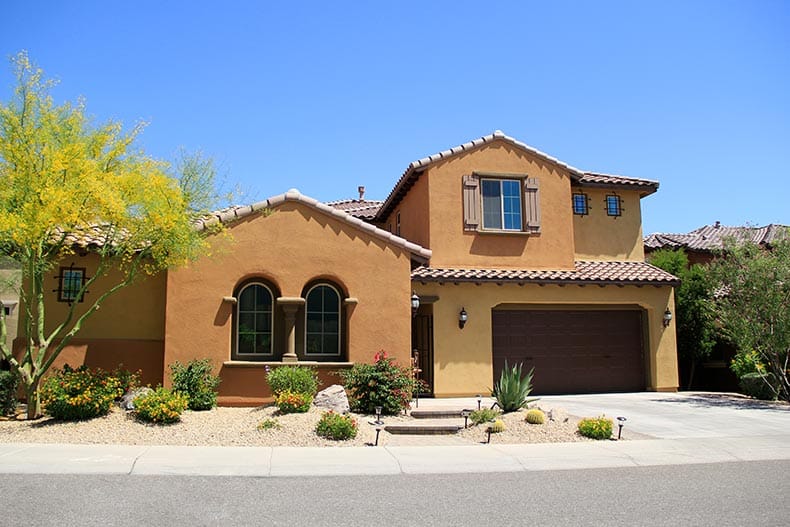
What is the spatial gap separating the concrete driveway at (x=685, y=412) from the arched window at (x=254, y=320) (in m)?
6.42

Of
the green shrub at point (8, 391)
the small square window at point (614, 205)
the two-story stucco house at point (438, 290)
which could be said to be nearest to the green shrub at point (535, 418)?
the two-story stucco house at point (438, 290)

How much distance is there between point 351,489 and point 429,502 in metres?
1.06

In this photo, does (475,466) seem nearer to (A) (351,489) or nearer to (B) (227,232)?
(A) (351,489)

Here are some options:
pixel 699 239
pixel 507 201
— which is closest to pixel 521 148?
pixel 507 201

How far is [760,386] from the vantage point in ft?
58.3

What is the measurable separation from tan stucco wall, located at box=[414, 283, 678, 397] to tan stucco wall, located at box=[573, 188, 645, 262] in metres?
1.99

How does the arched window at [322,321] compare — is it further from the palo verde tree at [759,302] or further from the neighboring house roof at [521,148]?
the palo verde tree at [759,302]

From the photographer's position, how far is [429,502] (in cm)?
737

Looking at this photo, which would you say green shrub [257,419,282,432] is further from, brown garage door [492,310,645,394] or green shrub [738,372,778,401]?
green shrub [738,372,778,401]

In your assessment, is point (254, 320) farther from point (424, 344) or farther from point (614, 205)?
point (614, 205)

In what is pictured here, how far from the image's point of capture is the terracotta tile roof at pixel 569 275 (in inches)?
688

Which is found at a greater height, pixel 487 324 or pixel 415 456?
pixel 487 324

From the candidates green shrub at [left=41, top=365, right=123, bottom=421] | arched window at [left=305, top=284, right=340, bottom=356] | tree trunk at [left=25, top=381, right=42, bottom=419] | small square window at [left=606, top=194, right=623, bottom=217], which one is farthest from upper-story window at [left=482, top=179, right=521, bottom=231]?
tree trunk at [left=25, top=381, right=42, bottom=419]

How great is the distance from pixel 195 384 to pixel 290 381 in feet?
6.16
